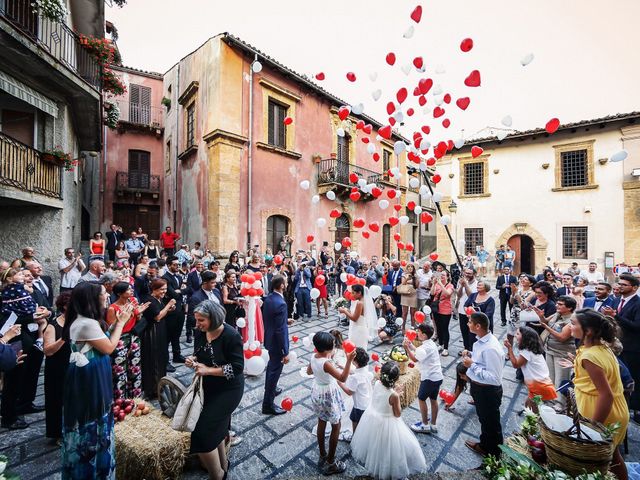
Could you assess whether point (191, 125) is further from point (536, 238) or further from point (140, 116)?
point (536, 238)

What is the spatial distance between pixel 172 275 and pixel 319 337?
3.60m

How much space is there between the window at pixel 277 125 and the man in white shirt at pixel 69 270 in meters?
8.70

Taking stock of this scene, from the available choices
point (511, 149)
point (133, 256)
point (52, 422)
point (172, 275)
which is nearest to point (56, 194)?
point (133, 256)

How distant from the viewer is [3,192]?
21.1 feet

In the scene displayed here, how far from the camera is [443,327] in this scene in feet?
21.5

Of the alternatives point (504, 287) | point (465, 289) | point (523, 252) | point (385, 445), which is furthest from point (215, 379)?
point (523, 252)

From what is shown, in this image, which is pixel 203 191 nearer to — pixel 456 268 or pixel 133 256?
pixel 133 256

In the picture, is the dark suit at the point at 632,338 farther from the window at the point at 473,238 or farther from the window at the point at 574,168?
the window at the point at 574,168

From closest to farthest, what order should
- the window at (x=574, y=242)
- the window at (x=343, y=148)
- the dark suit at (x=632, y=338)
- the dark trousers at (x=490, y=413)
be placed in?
the dark trousers at (x=490, y=413) → the dark suit at (x=632, y=338) → the window at (x=574, y=242) → the window at (x=343, y=148)

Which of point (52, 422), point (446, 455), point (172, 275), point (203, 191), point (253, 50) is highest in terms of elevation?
point (253, 50)

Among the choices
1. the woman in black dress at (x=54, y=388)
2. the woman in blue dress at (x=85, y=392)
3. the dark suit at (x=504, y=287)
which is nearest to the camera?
the woman in blue dress at (x=85, y=392)

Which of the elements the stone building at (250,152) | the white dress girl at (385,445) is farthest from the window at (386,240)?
the white dress girl at (385,445)

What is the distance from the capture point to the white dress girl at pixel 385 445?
289 cm

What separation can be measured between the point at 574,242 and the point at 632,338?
52.9ft
